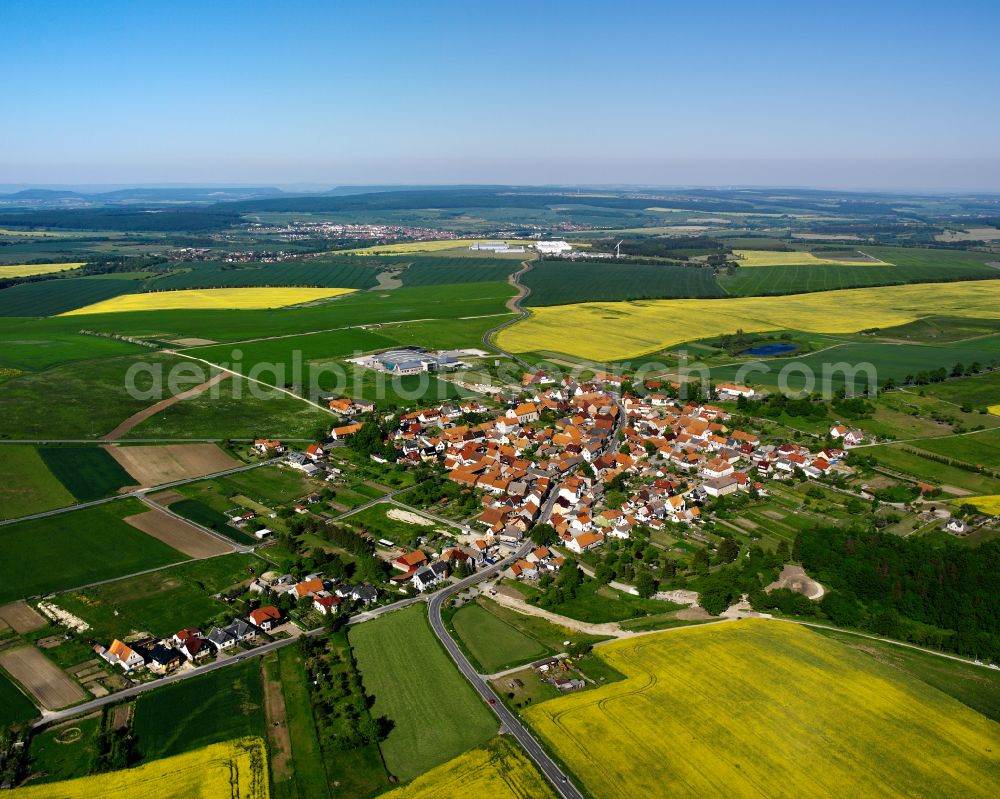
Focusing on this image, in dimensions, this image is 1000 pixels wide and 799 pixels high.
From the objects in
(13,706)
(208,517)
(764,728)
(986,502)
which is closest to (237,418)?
(208,517)

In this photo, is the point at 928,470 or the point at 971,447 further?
the point at 971,447

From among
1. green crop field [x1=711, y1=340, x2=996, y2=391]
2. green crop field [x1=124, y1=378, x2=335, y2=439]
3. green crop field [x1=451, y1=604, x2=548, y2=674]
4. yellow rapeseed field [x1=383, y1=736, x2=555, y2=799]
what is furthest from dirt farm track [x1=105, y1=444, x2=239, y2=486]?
green crop field [x1=711, y1=340, x2=996, y2=391]

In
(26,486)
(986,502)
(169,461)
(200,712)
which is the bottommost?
(200,712)

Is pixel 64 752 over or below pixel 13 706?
below

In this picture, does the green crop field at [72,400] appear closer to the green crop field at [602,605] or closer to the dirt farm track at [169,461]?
the dirt farm track at [169,461]

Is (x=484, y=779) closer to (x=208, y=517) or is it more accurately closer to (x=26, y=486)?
(x=208, y=517)

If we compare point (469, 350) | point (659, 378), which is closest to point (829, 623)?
point (659, 378)

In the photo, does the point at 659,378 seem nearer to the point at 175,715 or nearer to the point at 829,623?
the point at 829,623
